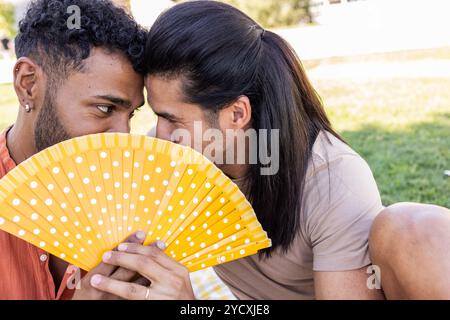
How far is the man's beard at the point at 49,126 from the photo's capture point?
Result: 2.36 meters

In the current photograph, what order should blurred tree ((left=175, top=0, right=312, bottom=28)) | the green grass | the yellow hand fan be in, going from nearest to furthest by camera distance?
the yellow hand fan, the green grass, blurred tree ((left=175, top=0, right=312, bottom=28))

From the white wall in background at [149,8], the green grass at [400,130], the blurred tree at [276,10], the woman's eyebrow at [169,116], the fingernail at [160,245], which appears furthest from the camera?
the blurred tree at [276,10]

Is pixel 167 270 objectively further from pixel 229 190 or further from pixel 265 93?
pixel 265 93

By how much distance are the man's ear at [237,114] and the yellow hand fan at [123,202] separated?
0.53 meters

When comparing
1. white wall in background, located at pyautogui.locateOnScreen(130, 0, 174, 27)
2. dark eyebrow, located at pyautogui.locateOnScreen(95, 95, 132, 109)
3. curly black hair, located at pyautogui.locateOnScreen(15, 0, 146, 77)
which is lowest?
dark eyebrow, located at pyautogui.locateOnScreen(95, 95, 132, 109)

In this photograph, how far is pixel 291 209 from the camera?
2328 mm

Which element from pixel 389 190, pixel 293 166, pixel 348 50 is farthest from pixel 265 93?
pixel 348 50

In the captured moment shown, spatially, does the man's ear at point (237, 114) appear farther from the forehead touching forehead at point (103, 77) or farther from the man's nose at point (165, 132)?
the forehead touching forehead at point (103, 77)

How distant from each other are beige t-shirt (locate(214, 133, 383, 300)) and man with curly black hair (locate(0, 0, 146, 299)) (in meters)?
0.80

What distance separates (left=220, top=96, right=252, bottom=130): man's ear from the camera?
7.72ft

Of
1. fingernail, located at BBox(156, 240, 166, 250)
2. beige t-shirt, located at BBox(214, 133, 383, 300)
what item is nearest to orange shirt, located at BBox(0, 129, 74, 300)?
fingernail, located at BBox(156, 240, 166, 250)

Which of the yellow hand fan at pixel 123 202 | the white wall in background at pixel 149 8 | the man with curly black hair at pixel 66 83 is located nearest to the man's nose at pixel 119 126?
the man with curly black hair at pixel 66 83

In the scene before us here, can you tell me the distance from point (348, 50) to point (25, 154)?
303 inches

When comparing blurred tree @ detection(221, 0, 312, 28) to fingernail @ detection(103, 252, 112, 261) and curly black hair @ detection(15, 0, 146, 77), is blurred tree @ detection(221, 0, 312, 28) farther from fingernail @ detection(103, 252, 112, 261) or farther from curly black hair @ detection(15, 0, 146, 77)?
fingernail @ detection(103, 252, 112, 261)
